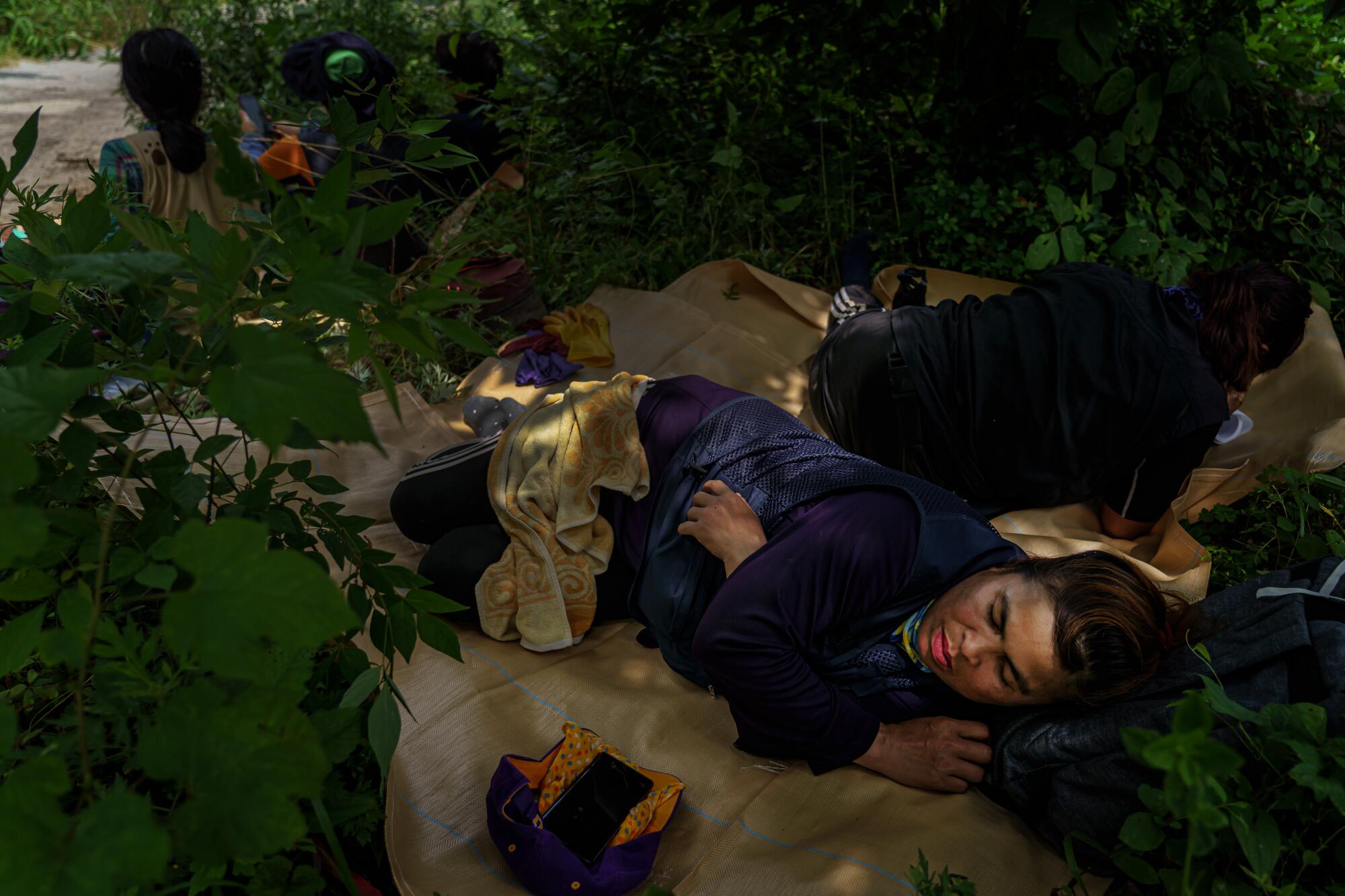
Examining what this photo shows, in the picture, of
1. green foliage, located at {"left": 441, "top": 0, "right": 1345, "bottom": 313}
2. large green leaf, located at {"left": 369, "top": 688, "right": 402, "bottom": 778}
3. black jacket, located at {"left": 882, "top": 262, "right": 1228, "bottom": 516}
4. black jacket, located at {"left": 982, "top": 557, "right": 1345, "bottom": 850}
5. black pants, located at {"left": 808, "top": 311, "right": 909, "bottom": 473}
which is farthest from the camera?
green foliage, located at {"left": 441, "top": 0, "right": 1345, "bottom": 313}

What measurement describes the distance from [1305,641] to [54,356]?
2.15 meters

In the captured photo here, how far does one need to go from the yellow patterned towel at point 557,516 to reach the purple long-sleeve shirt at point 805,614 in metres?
0.52

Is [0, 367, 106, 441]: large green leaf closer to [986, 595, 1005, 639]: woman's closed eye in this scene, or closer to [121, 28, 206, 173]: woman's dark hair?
[986, 595, 1005, 639]: woman's closed eye

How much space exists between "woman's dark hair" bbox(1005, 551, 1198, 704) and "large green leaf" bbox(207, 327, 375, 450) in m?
1.55

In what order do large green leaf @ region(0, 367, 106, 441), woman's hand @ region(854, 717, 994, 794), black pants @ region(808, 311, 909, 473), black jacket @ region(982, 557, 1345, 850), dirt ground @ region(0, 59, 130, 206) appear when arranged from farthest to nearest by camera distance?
dirt ground @ region(0, 59, 130, 206)
black pants @ region(808, 311, 909, 473)
woman's hand @ region(854, 717, 994, 794)
black jacket @ region(982, 557, 1345, 850)
large green leaf @ region(0, 367, 106, 441)

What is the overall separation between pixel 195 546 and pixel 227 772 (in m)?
0.21

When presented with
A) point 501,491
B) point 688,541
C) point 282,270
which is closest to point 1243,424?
point 688,541

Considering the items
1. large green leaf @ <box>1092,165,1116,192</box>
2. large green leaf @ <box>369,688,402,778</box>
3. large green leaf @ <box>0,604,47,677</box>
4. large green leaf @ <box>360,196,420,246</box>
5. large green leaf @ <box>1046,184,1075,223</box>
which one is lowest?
large green leaf @ <box>1046,184,1075,223</box>

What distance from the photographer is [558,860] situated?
1.83 m

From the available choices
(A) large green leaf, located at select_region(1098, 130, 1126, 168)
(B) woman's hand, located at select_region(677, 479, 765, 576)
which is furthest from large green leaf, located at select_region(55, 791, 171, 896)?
(A) large green leaf, located at select_region(1098, 130, 1126, 168)

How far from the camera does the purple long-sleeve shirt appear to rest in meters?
1.95

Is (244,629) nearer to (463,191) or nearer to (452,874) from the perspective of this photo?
(452,874)

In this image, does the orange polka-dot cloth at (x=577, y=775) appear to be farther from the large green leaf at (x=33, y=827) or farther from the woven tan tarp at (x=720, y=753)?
the large green leaf at (x=33, y=827)

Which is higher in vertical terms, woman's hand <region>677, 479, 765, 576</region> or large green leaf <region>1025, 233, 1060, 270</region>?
large green leaf <region>1025, 233, 1060, 270</region>
